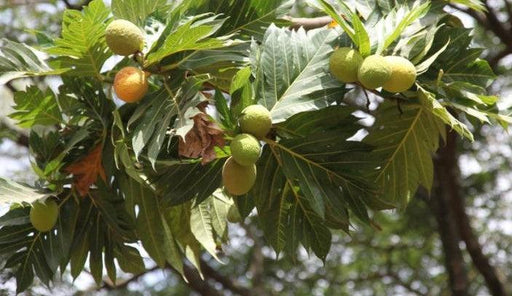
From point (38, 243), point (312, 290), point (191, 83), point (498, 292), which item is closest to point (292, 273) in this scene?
point (312, 290)

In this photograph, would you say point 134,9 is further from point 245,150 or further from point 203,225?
point 203,225

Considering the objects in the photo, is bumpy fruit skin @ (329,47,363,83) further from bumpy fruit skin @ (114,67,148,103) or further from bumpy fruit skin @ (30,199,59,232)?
bumpy fruit skin @ (30,199,59,232)

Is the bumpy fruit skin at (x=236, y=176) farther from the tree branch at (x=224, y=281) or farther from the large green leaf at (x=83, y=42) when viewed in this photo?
the tree branch at (x=224, y=281)

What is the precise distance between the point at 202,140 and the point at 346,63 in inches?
12.2

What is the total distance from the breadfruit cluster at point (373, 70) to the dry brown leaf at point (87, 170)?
59 centimetres

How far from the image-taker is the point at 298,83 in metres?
1.68

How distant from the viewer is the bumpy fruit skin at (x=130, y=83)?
1661 mm

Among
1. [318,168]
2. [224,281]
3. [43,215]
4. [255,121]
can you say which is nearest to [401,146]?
[318,168]

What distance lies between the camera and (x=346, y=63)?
1.59m

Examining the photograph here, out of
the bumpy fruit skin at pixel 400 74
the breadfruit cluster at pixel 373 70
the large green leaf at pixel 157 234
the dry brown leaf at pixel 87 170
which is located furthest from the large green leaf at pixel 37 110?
the bumpy fruit skin at pixel 400 74

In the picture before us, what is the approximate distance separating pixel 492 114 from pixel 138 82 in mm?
732

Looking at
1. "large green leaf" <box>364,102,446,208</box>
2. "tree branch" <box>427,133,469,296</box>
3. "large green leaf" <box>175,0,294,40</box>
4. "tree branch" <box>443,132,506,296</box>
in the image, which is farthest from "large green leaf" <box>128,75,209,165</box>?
"tree branch" <box>443,132,506,296</box>

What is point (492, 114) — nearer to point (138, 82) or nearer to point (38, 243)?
point (138, 82)

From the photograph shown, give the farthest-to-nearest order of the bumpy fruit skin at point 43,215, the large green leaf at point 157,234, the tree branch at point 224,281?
the tree branch at point 224,281
the large green leaf at point 157,234
the bumpy fruit skin at point 43,215
